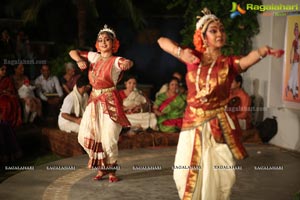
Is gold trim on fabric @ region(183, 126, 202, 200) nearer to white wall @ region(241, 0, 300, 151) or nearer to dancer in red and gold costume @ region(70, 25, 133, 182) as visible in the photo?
dancer in red and gold costume @ region(70, 25, 133, 182)

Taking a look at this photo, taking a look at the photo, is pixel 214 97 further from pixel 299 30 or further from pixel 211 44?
pixel 299 30

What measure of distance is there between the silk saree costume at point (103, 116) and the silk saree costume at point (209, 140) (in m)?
1.51

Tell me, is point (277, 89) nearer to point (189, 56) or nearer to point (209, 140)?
point (209, 140)

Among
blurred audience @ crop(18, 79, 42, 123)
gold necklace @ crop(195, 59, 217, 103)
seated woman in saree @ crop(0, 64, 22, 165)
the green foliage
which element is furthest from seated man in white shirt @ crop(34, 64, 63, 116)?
gold necklace @ crop(195, 59, 217, 103)

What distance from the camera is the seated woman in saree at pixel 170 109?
333 inches

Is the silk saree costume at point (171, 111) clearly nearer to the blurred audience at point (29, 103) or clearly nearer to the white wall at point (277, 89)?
the white wall at point (277, 89)

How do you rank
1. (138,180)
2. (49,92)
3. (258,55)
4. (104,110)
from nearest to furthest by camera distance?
(258,55)
(104,110)
(138,180)
(49,92)

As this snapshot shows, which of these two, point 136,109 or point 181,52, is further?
point 136,109

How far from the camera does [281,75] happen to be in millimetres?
8219

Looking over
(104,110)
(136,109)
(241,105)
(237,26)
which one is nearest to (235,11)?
(237,26)


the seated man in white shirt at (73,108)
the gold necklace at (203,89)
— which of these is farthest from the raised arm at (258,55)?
the seated man in white shirt at (73,108)

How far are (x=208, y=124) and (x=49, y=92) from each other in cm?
608

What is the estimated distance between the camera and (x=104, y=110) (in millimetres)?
5727

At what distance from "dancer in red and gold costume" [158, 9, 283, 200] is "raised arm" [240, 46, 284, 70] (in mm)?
25
